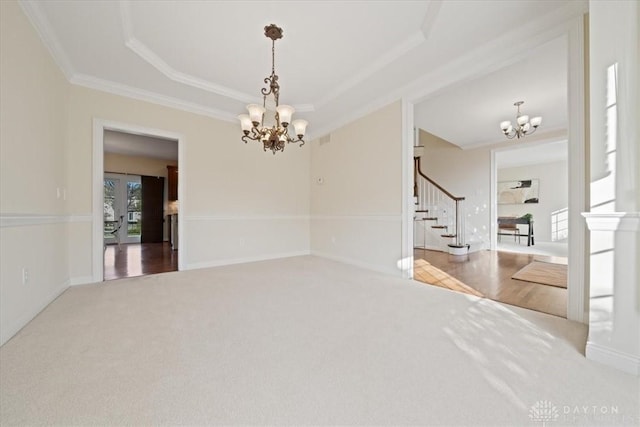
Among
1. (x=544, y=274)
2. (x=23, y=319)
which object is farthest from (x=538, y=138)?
(x=23, y=319)

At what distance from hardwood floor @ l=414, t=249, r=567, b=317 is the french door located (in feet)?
28.1

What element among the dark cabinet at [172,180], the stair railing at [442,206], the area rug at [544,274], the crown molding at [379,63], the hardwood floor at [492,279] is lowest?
the hardwood floor at [492,279]

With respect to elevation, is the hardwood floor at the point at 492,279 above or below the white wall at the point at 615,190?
below

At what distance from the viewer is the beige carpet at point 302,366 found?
3.63 feet

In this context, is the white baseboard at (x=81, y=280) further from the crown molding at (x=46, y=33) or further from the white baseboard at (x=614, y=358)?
the white baseboard at (x=614, y=358)

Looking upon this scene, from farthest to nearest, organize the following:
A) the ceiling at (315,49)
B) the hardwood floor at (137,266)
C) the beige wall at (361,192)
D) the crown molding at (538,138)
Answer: the crown molding at (538,138), the hardwood floor at (137,266), the beige wall at (361,192), the ceiling at (315,49)

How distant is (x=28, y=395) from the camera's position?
3.96 ft

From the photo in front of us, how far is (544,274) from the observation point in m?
3.65

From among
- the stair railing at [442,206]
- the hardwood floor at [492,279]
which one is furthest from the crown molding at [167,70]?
the stair railing at [442,206]

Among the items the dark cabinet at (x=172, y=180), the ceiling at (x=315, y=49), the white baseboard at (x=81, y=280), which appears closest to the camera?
the ceiling at (x=315, y=49)

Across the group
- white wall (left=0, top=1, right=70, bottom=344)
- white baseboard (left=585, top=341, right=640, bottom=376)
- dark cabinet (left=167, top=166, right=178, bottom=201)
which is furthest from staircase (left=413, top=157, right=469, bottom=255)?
dark cabinet (left=167, top=166, right=178, bottom=201)

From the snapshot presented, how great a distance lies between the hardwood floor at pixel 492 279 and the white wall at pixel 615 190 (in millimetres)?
885

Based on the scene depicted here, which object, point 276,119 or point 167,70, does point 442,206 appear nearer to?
point 276,119

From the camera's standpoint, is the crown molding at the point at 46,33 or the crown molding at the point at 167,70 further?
the crown molding at the point at 167,70
